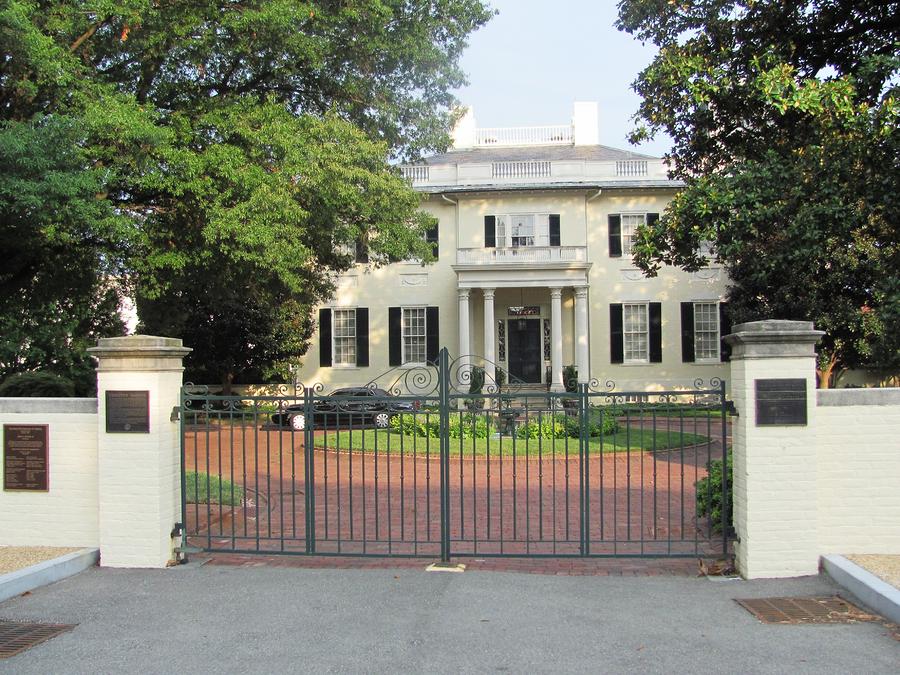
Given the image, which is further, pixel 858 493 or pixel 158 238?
pixel 158 238

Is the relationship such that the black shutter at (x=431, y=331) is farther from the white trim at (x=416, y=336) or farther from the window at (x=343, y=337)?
the window at (x=343, y=337)

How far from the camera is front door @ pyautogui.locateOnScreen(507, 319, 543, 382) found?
30.3 metres

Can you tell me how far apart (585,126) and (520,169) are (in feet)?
19.1

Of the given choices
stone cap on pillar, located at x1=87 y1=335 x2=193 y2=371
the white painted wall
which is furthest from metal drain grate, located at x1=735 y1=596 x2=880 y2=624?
the white painted wall

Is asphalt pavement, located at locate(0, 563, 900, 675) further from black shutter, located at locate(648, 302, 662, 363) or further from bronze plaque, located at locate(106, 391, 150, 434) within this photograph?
black shutter, located at locate(648, 302, 662, 363)

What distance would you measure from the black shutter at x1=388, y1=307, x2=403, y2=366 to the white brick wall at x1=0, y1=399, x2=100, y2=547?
22572mm

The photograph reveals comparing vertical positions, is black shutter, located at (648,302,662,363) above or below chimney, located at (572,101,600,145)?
below

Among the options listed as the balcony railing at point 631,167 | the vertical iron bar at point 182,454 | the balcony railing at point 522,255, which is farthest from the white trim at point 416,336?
the vertical iron bar at point 182,454

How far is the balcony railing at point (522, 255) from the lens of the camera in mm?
28250

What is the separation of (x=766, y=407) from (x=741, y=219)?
4.34 meters

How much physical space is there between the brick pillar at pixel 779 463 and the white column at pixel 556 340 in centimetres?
2179

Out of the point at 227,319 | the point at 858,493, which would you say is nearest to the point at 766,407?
the point at 858,493

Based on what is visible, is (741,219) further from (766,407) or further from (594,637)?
(594,637)

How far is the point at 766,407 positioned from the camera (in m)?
6.30
